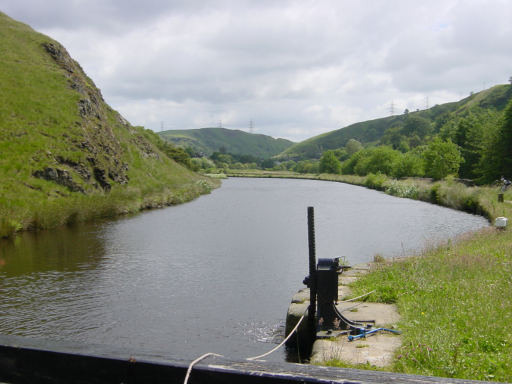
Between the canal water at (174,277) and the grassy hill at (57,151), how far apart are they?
2.48 meters

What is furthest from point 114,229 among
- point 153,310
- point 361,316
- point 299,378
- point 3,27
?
point 3,27

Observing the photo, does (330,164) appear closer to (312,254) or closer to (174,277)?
(174,277)

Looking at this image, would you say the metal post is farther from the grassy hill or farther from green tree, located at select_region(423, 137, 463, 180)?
green tree, located at select_region(423, 137, 463, 180)

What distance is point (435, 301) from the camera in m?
8.81

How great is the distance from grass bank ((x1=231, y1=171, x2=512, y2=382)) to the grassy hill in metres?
19.8

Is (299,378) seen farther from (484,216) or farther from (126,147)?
(126,147)

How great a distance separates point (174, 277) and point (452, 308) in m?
10.3

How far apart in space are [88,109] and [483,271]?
43.3m

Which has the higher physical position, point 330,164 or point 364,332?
point 330,164

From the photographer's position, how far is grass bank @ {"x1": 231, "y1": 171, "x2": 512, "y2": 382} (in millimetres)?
5953

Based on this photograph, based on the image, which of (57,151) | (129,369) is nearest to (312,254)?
(129,369)

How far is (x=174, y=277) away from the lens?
16.2 m

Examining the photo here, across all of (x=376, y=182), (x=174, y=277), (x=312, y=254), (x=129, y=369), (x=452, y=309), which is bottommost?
(x=174, y=277)

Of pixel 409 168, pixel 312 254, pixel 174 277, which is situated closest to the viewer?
pixel 312 254
